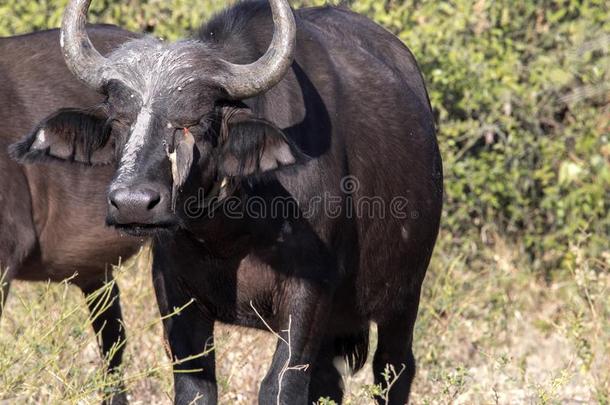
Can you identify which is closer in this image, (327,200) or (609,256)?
(327,200)

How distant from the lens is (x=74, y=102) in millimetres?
6191

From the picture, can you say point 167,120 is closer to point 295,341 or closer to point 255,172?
point 255,172

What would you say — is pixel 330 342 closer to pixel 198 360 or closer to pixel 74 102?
pixel 198 360

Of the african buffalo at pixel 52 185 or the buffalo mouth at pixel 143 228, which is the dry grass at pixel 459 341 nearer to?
the african buffalo at pixel 52 185

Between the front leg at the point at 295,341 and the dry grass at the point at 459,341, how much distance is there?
0.27m

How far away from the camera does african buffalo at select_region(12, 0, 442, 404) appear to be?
4.27 m

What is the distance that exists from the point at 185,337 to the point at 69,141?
0.92 metres

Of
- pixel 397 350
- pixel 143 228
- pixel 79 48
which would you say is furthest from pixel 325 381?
pixel 79 48

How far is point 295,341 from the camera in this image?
4.62 metres

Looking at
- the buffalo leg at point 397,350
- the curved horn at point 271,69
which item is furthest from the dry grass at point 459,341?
the curved horn at point 271,69

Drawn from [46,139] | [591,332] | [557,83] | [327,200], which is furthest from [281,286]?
[557,83]

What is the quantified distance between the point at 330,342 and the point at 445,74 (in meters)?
3.02

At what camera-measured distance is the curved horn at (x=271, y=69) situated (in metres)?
4.34

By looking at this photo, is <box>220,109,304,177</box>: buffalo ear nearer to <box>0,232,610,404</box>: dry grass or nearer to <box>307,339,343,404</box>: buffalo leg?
<box>0,232,610,404</box>: dry grass
